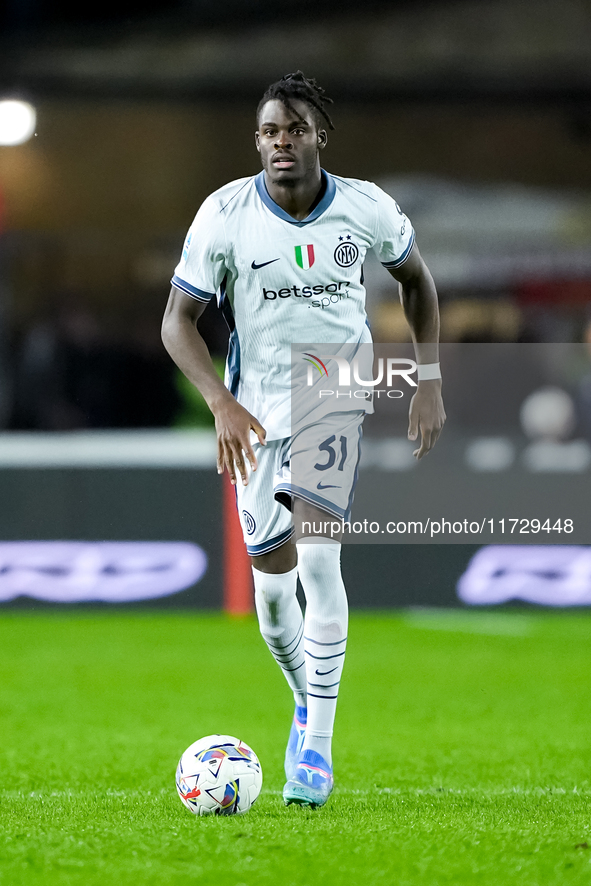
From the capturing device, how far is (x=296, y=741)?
3893 mm

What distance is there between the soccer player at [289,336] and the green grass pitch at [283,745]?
1.50 ft

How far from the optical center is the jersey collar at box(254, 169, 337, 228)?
12.5ft

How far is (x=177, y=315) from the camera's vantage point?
380cm

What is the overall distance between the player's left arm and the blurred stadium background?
12.3ft

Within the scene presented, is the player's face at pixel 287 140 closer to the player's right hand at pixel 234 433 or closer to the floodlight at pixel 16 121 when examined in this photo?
the player's right hand at pixel 234 433

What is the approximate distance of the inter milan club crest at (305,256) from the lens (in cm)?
379

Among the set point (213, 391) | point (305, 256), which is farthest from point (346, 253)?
point (213, 391)

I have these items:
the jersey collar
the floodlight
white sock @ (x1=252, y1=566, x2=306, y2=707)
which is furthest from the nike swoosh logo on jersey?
the floodlight

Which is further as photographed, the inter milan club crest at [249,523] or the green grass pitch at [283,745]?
the inter milan club crest at [249,523]

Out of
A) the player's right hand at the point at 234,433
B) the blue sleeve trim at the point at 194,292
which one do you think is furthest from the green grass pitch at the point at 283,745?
the blue sleeve trim at the point at 194,292

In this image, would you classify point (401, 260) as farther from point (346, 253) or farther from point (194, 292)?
point (194, 292)

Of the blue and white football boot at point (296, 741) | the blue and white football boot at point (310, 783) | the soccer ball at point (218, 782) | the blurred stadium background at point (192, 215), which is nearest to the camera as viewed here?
the soccer ball at point (218, 782)

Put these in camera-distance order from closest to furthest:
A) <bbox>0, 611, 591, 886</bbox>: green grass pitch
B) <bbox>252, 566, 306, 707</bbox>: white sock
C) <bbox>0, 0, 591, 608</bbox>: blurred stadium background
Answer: <bbox>0, 611, 591, 886</bbox>: green grass pitch
<bbox>252, 566, 306, 707</bbox>: white sock
<bbox>0, 0, 591, 608</bbox>: blurred stadium background

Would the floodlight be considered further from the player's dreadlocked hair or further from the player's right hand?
the player's right hand
